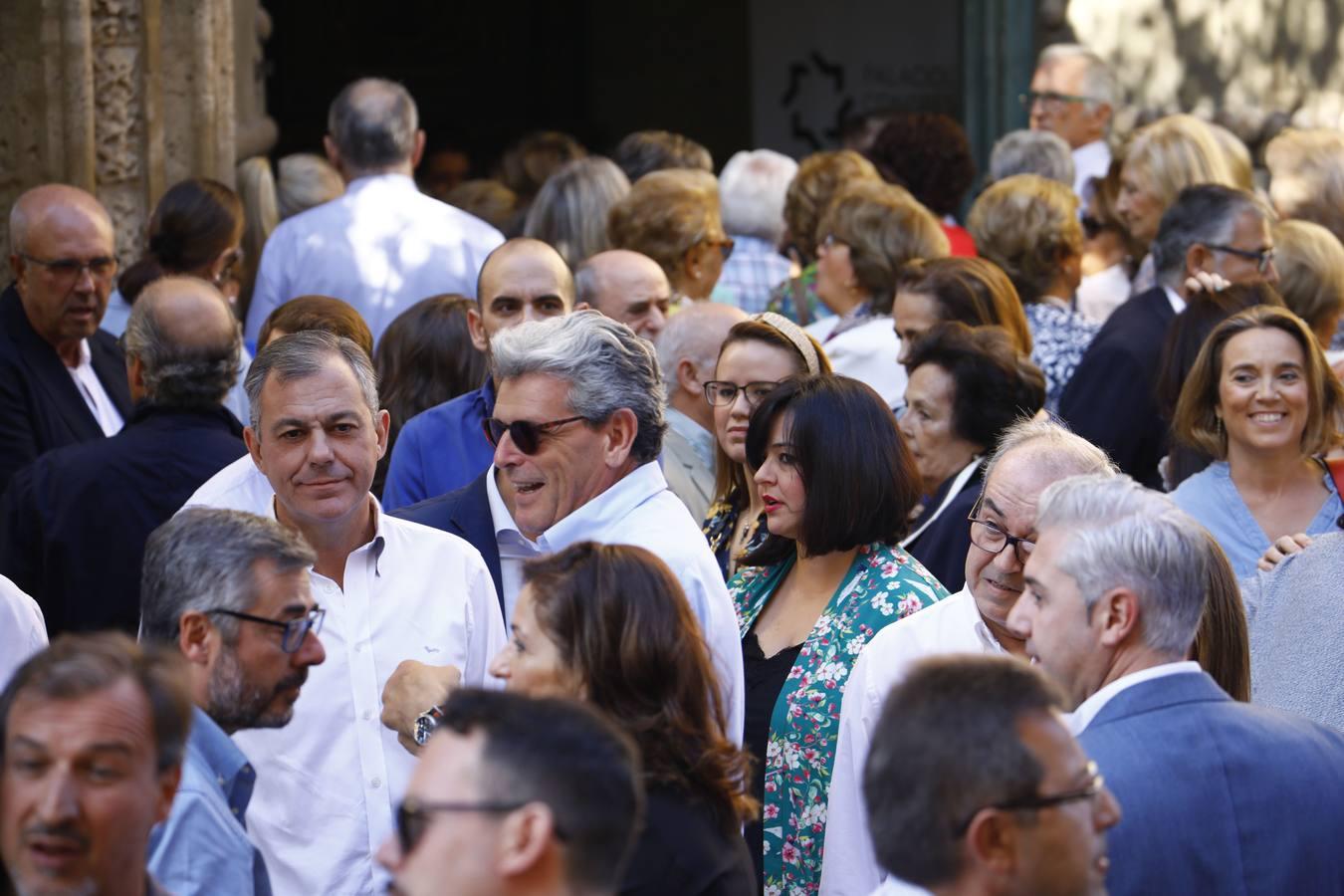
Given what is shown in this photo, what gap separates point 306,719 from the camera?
3.80 metres

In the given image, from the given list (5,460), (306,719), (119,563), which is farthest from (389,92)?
(306,719)

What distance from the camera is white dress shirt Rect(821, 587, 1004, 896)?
385 centimetres

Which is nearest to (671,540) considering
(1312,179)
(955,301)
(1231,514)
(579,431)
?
(579,431)

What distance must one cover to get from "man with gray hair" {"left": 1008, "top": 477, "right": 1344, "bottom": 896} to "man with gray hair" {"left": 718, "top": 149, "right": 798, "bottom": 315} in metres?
5.10

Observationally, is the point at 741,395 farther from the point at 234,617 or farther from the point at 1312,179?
the point at 1312,179

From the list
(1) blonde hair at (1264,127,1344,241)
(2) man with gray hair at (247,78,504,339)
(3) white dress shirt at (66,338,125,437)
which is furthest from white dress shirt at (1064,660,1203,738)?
(1) blonde hair at (1264,127,1344,241)

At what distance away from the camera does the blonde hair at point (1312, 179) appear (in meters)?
7.90

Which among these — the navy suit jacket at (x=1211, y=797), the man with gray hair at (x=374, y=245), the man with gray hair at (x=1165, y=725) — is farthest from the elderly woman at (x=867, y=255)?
the navy suit jacket at (x=1211, y=797)

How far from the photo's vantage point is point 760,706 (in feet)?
14.4

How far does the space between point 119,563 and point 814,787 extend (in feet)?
6.68

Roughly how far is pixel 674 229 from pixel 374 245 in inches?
45.9

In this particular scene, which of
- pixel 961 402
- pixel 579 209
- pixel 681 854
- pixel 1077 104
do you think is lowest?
pixel 681 854

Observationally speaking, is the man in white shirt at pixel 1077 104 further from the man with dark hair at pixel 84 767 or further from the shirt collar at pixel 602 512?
the man with dark hair at pixel 84 767

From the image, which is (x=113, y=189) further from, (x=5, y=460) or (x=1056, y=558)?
(x=1056, y=558)
